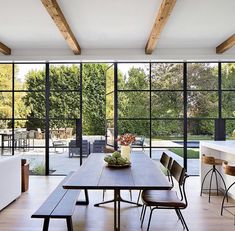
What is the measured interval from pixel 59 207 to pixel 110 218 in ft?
3.25

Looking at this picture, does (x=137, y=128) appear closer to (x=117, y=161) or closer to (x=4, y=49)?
(x=117, y=161)

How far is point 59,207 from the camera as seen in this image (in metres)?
3.15

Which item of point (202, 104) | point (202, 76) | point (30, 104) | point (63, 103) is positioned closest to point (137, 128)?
point (202, 104)

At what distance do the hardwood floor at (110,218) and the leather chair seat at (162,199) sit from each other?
43 cm

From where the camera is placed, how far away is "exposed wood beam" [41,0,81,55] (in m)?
3.98

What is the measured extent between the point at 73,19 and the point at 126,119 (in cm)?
288

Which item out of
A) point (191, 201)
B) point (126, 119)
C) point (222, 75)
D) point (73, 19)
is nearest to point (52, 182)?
point (126, 119)

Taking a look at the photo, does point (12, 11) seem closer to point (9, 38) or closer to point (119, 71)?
point (9, 38)

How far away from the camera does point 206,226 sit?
3.64 meters

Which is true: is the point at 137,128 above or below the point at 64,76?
below

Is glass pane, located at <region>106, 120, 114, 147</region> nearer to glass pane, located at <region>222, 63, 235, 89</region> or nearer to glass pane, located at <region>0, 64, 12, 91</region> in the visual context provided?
glass pane, located at <region>0, 64, 12, 91</region>

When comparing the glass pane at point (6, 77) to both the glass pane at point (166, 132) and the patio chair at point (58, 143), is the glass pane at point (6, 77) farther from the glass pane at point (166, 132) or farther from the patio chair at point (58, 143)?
the glass pane at point (166, 132)

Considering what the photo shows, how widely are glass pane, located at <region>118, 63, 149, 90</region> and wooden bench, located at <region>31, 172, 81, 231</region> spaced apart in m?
3.70

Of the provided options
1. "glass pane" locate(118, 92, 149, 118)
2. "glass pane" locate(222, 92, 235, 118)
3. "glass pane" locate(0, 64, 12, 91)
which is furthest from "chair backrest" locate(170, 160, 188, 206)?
"glass pane" locate(0, 64, 12, 91)
